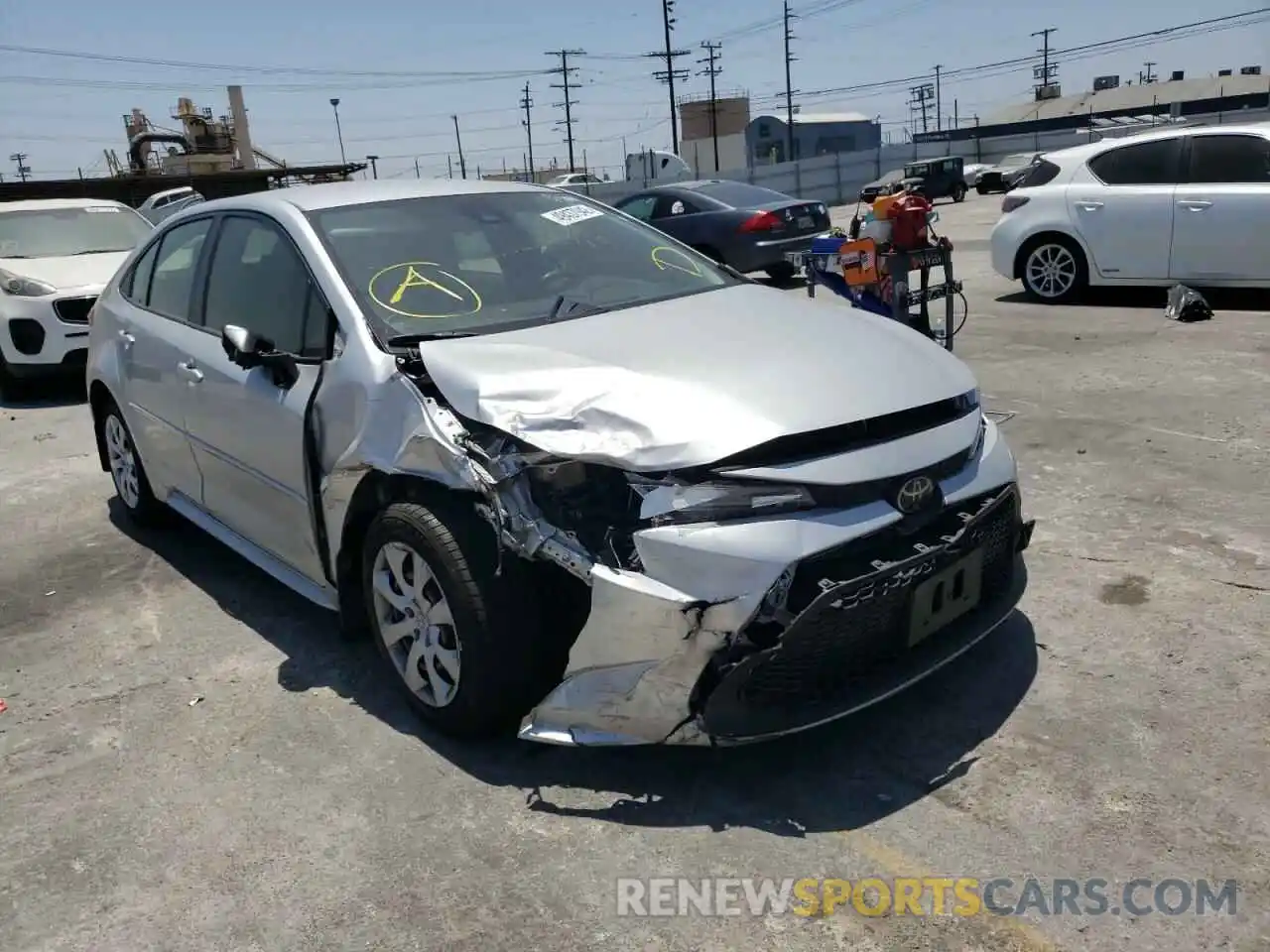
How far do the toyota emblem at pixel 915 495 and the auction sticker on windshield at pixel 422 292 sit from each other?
5.10 feet

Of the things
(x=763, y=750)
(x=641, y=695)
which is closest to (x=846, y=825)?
(x=763, y=750)

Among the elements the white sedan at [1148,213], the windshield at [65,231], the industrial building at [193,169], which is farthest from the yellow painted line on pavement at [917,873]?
the industrial building at [193,169]

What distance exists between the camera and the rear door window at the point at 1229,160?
8258 mm

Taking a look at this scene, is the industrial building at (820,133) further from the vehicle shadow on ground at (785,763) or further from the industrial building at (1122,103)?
the vehicle shadow on ground at (785,763)

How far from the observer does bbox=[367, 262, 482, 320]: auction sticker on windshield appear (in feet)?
11.1

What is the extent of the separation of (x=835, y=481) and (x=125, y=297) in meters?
3.91

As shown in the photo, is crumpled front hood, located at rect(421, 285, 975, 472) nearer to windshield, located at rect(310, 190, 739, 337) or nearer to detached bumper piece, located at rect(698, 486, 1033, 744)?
windshield, located at rect(310, 190, 739, 337)

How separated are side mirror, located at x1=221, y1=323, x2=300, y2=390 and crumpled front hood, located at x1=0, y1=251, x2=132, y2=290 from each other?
19.7ft

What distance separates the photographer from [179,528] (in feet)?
17.3

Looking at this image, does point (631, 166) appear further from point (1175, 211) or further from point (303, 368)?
point (303, 368)

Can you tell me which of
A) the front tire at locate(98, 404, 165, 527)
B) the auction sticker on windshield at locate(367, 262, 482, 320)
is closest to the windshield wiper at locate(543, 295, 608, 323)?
the auction sticker on windshield at locate(367, 262, 482, 320)

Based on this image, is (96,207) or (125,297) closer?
(125,297)

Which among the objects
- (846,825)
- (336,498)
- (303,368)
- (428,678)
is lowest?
(846,825)

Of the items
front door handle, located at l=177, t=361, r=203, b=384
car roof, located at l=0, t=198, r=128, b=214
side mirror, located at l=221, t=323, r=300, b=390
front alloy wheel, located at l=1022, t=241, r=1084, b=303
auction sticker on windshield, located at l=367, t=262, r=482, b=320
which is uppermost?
car roof, located at l=0, t=198, r=128, b=214
